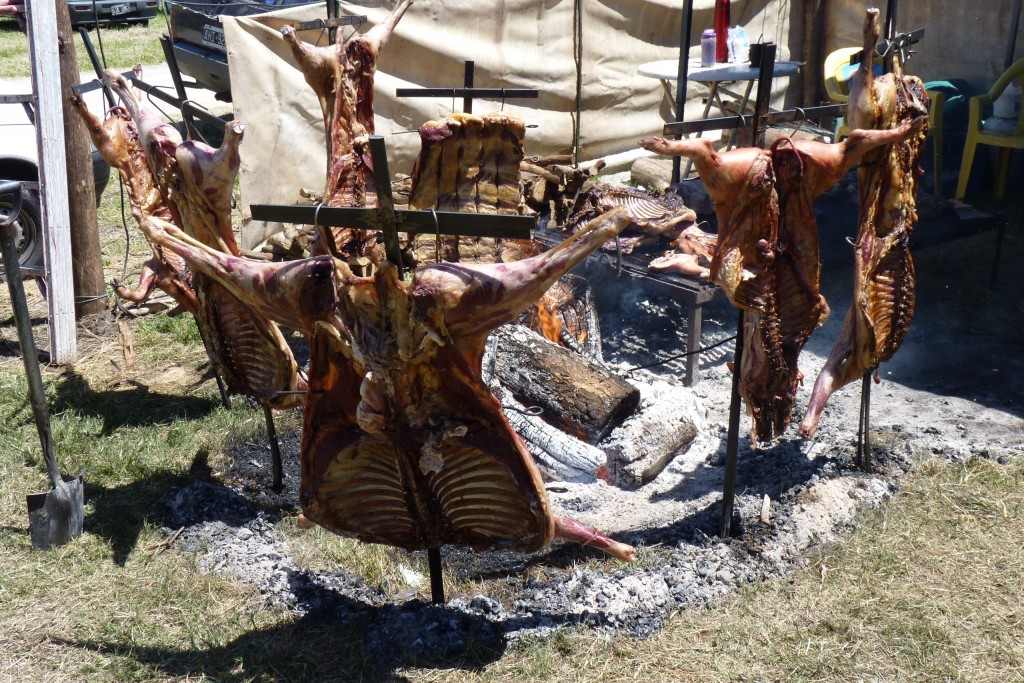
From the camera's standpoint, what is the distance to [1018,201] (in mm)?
8820

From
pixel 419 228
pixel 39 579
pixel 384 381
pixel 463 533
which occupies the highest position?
pixel 419 228

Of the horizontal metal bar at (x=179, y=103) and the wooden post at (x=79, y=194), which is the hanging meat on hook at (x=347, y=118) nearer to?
the horizontal metal bar at (x=179, y=103)

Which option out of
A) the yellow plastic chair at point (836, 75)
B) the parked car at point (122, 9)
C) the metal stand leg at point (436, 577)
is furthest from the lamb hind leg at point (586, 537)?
the parked car at point (122, 9)

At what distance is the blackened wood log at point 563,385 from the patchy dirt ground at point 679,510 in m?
0.35

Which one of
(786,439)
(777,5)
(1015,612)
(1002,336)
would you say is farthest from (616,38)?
(1015,612)

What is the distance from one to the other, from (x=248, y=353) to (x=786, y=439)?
9.13 feet

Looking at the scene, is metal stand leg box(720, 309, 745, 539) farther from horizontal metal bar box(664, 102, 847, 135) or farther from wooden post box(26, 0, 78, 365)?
wooden post box(26, 0, 78, 365)

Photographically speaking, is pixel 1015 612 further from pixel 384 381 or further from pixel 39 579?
pixel 39 579

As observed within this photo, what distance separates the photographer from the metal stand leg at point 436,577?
11.6ft

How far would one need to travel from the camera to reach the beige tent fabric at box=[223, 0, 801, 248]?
8.17 meters

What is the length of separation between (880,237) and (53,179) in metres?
4.95

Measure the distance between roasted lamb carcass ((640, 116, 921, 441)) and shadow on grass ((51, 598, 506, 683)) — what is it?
61.6 inches

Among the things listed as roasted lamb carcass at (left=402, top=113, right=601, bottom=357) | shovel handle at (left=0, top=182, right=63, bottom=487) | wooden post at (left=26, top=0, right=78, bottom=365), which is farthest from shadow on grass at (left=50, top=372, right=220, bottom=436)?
roasted lamb carcass at (left=402, top=113, right=601, bottom=357)

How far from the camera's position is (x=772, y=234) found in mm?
3646
